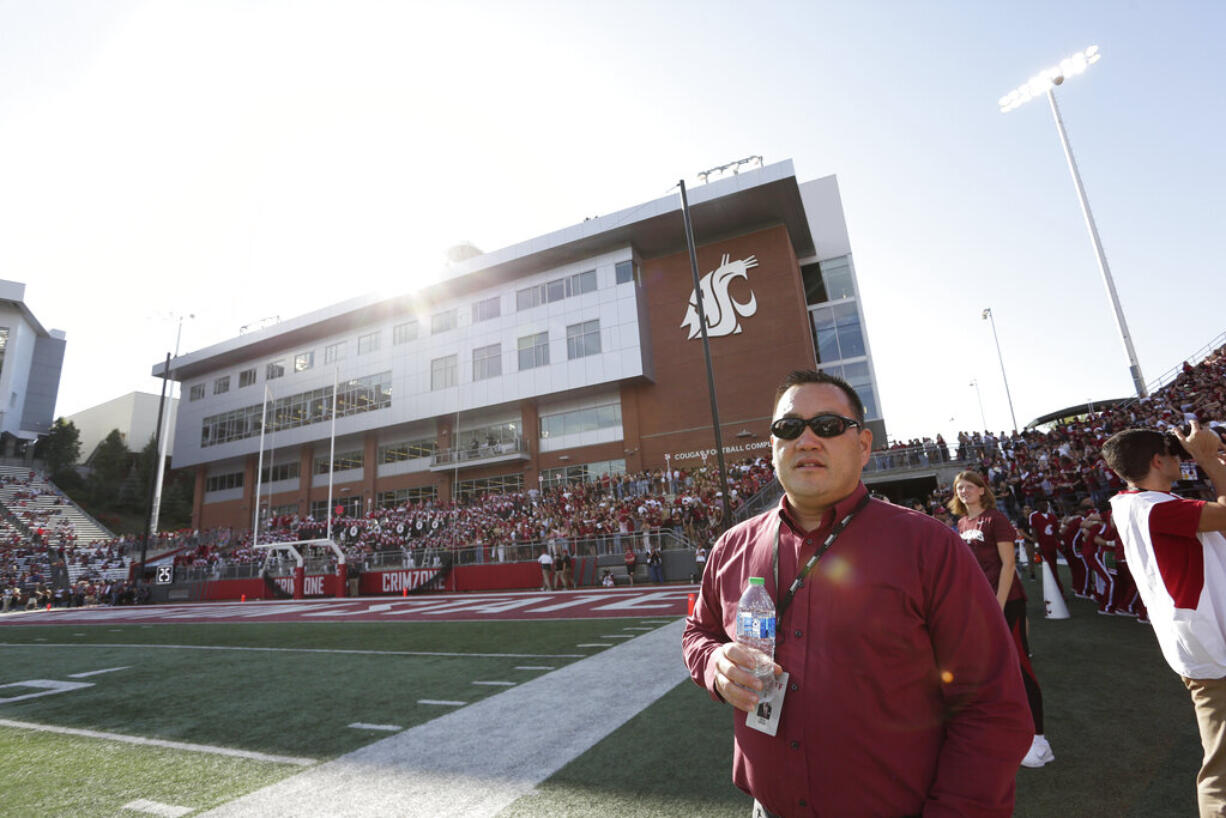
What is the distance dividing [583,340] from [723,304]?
880 cm

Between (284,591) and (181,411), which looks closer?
(284,591)

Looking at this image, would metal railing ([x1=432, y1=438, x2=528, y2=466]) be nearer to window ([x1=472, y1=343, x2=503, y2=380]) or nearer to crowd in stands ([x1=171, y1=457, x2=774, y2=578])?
crowd in stands ([x1=171, y1=457, x2=774, y2=578])

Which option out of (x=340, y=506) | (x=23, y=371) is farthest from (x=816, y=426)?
(x=23, y=371)

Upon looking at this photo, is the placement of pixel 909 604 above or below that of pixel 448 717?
above

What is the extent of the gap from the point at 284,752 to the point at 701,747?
333cm

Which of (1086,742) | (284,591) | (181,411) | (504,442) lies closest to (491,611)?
(1086,742)

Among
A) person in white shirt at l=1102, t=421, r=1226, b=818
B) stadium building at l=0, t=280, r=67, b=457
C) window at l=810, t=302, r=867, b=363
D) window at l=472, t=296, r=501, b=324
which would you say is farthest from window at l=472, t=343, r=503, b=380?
stadium building at l=0, t=280, r=67, b=457

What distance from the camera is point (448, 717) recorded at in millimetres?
5387

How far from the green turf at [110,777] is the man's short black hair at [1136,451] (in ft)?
18.7

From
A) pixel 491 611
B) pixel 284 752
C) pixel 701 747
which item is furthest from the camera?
pixel 491 611

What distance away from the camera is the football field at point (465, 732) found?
353cm

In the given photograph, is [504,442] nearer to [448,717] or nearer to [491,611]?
[491,611]

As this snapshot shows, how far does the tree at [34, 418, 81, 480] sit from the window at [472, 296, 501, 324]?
5966 cm

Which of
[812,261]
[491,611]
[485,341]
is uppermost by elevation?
[812,261]
